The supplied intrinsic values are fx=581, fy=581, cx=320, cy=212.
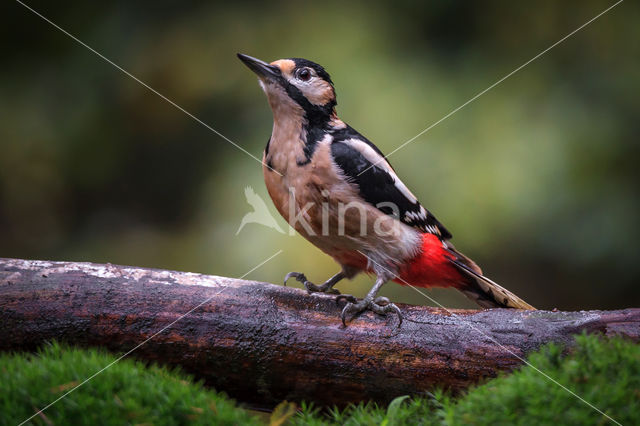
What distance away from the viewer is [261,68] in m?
2.96

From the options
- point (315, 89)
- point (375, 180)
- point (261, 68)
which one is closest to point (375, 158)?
point (375, 180)

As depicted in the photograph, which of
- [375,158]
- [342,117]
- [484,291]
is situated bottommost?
[484,291]

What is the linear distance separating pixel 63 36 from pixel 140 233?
164 centimetres

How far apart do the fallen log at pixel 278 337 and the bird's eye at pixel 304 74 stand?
49.4 inches

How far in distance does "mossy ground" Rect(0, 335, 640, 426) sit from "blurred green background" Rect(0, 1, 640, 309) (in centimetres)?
213

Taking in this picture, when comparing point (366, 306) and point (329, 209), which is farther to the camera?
point (329, 209)

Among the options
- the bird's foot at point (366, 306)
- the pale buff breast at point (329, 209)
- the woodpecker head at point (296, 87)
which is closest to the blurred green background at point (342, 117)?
the pale buff breast at point (329, 209)

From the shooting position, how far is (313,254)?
4.09 meters

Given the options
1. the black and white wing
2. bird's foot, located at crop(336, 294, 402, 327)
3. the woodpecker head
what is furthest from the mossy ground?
the woodpecker head

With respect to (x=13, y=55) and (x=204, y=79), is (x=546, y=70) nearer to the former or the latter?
(x=204, y=79)

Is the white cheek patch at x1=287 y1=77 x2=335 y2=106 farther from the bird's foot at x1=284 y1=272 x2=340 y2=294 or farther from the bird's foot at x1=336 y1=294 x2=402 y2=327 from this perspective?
the bird's foot at x1=336 y1=294 x2=402 y2=327

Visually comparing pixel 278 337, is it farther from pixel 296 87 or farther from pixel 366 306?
pixel 296 87

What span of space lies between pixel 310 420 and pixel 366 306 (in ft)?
2.29

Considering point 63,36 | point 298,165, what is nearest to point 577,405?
point 298,165
